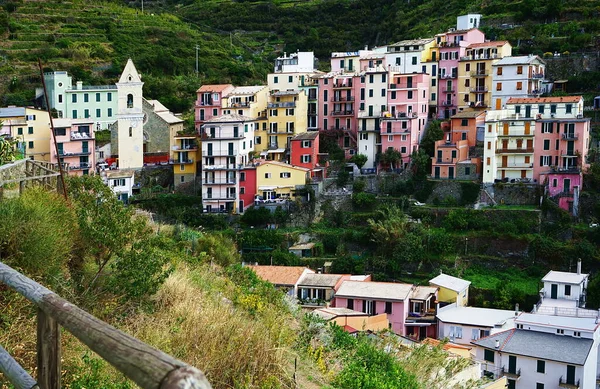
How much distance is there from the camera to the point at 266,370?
5.70m

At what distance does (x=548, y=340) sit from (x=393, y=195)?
15626 mm

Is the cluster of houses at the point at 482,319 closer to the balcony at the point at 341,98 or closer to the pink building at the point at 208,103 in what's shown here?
the balcony at the point at 341,98

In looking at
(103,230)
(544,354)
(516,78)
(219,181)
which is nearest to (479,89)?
(516,78)

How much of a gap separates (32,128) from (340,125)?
17299 millimetres

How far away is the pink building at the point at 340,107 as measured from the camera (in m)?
45.9

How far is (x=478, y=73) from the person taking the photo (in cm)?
4553

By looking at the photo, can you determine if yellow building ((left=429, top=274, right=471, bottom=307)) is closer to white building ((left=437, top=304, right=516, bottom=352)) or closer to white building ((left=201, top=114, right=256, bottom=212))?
white building ((left=437, top=304, right=516, bottom=352))

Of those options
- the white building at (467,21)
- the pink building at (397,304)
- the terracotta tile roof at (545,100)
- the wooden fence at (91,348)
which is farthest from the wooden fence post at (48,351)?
the white building at (467,21)

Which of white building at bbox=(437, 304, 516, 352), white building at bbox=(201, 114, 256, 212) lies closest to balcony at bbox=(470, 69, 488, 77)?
white building at bbox=(201, 114, 256, 212)

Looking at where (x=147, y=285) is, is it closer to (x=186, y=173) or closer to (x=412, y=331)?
(x=412, y=331)

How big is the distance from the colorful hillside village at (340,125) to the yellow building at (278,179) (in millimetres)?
62

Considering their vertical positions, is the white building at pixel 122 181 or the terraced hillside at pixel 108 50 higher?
the terraced hillside at pixel 108 50

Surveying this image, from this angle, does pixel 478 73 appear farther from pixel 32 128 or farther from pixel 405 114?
pixel 32 128

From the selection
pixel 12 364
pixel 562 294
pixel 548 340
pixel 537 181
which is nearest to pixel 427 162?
pixel 537 181
